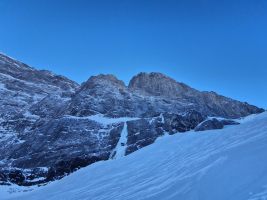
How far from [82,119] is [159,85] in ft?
160

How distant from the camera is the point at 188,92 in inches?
4734

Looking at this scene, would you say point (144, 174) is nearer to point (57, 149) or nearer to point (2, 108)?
point (57, 149)

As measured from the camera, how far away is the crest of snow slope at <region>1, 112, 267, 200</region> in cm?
1049

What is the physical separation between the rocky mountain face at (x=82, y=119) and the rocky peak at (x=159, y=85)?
0.33 meters

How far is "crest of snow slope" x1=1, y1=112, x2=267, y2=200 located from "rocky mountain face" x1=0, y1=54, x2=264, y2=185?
37.0 meters

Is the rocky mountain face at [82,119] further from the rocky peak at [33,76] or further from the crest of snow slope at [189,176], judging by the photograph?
the crest of snow slope at [189,176]

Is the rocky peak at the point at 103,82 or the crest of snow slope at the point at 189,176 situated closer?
the crest of snow slope at the point at 189,176

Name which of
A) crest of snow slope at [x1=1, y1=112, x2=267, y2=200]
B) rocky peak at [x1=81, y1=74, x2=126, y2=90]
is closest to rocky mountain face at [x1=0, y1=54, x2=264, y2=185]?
rocky peak at [x1=81, y1=74, x2=126, y2=90]

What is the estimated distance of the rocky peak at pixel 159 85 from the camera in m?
118

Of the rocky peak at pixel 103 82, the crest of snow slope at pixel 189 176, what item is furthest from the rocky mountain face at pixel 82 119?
the crest of snow slope at pixel 189 176

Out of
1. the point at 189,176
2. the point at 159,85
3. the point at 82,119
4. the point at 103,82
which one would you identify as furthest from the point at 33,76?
the point at 189,176

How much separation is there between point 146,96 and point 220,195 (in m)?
89.4

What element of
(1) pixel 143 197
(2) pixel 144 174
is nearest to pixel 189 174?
(1) pixel 143 197

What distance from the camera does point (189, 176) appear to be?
14.0 meters
